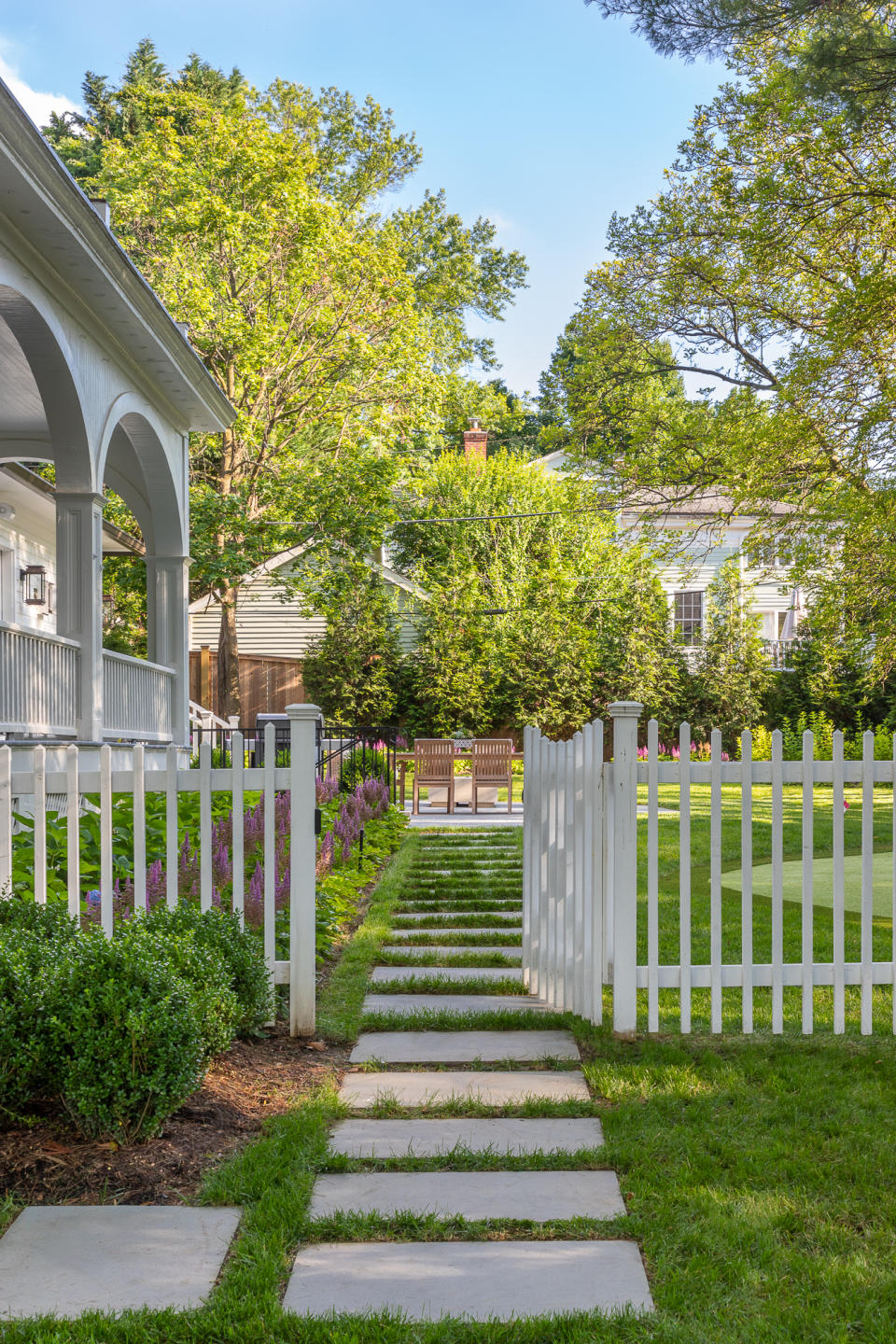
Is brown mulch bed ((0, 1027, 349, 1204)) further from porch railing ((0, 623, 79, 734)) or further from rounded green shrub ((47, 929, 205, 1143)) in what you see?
porch railing ((0, 623, 79, 734))

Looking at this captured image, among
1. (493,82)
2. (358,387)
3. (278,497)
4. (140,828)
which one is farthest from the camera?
(358,387)

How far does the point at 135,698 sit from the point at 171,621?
1.84 meters

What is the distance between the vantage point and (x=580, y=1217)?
2.90 metres

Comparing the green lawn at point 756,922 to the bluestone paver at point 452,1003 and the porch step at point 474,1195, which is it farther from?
the porch step at point 474,1195

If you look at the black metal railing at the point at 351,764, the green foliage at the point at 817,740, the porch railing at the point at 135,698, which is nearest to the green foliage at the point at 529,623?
the green foliage at the point at 817,740

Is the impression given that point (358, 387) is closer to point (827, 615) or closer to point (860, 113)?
point (827, 615)

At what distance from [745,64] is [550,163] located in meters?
7.65

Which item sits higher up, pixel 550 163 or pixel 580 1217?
pixel 550 163

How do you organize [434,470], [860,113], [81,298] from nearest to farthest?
1. [860,113]
2. [81,298]
3. [434,470]

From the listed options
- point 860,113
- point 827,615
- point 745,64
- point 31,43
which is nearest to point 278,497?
point 745,64

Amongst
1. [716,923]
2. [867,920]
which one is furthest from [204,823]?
[867,920]

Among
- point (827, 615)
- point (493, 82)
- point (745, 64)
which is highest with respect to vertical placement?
point (493, 82)

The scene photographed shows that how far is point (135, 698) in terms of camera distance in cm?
1080

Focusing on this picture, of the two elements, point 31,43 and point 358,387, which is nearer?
point 358,387
